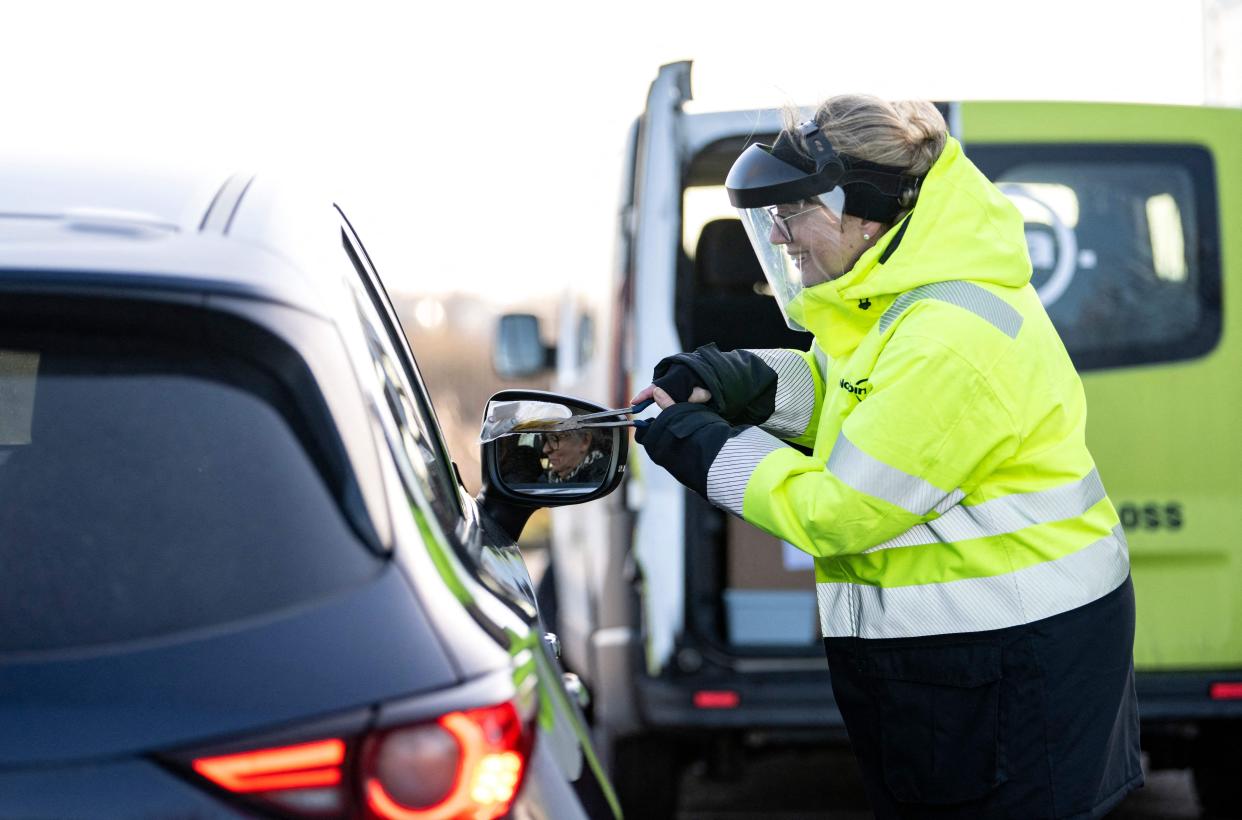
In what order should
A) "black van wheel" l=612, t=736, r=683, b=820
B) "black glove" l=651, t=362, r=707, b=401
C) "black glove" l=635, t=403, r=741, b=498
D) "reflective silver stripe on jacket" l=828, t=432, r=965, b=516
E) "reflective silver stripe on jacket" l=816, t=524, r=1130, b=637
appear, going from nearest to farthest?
"reflective silver stripe on jacket" l=828, t=432, r=965, b=516 < "reflective silver stripe on jacket" l=816, t=524, r=1130, b=637 < "black glove" l=635, t=403, r=741, b=498 < "black glove" l=651, t=362, r=707, b=401 < "black van wheel" l=612, t=736, r=683, b=820

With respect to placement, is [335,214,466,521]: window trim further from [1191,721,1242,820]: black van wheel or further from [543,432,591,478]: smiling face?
[1191,721,1242,820]: black van wheel

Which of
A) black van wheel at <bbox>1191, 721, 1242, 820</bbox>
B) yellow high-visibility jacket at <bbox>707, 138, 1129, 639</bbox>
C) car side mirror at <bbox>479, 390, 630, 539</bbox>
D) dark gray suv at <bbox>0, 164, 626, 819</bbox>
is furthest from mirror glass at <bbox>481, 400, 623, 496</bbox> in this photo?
black van wheel at <bbox>1191, 721, 1242, 820</bbox>

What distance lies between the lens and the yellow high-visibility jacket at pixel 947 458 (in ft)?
8.34

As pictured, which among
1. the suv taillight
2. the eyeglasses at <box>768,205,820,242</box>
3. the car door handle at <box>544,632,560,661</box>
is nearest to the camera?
the suv taillight

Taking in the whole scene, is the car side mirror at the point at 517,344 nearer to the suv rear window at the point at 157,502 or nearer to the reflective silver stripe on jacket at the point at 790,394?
the reflective silver stripe on jacket at the point at 790,394

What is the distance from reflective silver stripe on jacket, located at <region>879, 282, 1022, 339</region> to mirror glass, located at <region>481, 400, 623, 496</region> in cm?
50

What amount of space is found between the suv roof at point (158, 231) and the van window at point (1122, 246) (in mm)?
3349

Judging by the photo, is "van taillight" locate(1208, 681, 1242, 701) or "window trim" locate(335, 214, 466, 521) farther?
"van taillight" locate(1208, 681, 1242, 701)

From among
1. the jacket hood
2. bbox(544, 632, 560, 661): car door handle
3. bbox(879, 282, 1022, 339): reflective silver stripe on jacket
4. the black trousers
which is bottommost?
the black trousers

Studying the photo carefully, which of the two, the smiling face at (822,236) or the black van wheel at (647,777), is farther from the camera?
the black van wheel at (647,777)

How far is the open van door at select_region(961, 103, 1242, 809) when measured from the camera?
16.6 feet

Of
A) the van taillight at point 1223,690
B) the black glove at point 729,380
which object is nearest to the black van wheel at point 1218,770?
the van taillight at point 1223,690

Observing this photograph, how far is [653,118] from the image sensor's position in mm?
5098

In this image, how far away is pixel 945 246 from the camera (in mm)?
2682
